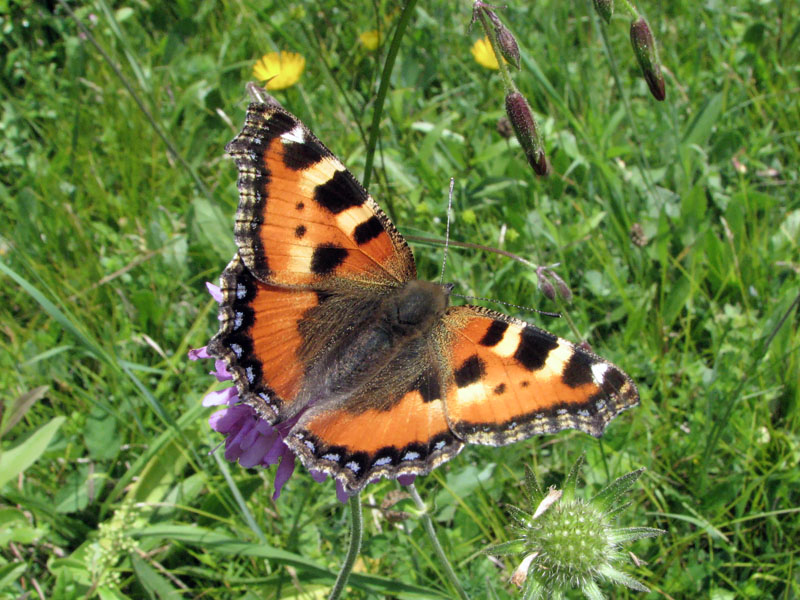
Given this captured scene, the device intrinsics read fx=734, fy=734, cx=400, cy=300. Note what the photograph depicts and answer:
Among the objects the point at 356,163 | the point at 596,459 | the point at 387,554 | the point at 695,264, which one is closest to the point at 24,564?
the point at 387,554

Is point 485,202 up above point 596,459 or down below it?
above

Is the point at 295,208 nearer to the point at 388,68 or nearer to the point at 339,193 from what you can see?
the point at 339,193

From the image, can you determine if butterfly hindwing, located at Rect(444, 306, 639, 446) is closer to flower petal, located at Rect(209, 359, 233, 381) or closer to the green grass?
flower petal, located at Rect(209, 359, 233, 381)

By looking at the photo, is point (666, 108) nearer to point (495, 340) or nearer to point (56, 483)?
point (495, 340)

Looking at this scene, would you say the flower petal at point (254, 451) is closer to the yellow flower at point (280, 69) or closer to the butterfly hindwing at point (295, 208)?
the butterfly hindwing at point (295, 208)

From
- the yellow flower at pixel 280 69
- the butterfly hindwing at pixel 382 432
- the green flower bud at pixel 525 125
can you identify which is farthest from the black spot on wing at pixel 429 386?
the yellow flower at pixel 280 69

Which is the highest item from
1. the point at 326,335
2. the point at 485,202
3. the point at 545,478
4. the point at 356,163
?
the point at 326,335

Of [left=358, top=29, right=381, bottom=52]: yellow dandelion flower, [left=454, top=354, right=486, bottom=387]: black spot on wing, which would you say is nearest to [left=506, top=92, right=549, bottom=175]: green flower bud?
[left=454, top=354, right=486, bottom=387]: black spot on wing

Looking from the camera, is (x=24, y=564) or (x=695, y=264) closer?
(x=24, y=564)
